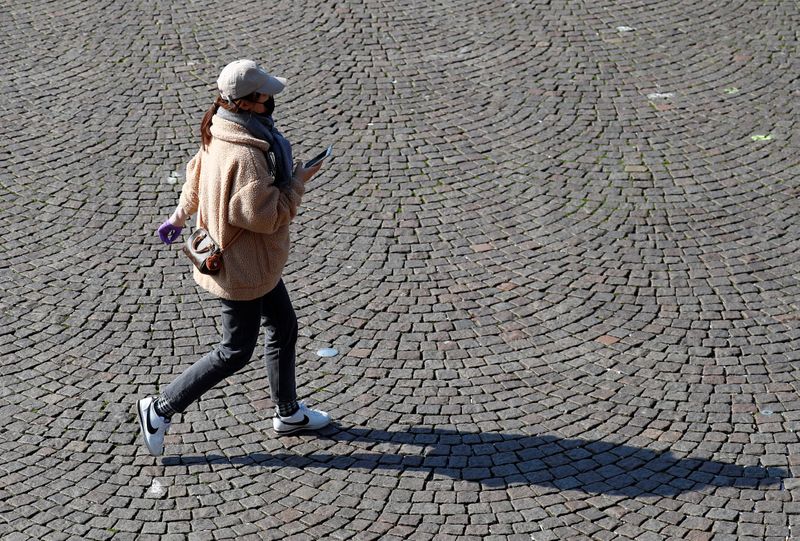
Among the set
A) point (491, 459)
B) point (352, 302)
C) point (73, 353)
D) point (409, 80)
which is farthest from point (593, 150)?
point (73, 353)

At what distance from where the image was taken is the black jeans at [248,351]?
5.41 meters

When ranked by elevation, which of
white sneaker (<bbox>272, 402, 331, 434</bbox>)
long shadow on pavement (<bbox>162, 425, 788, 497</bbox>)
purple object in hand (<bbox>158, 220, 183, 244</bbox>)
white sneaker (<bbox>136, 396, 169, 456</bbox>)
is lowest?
long shadow on pavement (<bbox>162, 425, 788, 497</bbox>)

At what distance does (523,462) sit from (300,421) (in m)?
1.20

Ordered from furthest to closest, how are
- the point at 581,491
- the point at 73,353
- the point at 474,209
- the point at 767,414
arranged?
the point at 474,209
the point at 73,353
the point at 767,414
the point at 581,491

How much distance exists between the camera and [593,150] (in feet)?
28.6

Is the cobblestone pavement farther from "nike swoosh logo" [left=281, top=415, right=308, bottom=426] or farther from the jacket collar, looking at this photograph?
the jacket collar

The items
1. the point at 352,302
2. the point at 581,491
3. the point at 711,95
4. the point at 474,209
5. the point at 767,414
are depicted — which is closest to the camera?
the point at 581,491

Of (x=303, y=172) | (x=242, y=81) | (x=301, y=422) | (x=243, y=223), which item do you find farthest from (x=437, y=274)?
(x=242, y=81)

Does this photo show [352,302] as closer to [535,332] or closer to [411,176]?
[535,332]

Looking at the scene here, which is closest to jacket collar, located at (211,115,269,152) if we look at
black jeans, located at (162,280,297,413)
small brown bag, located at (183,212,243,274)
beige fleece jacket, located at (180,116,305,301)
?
beige fleece jacket, located at (180,116,305,301)

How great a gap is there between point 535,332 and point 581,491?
1.45 metres

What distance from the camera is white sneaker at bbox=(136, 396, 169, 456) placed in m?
5.60

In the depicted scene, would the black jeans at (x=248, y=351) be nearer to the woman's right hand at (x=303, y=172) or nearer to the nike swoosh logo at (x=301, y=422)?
the nike swoosh logo at (x=301, y=422)

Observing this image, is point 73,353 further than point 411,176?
No
